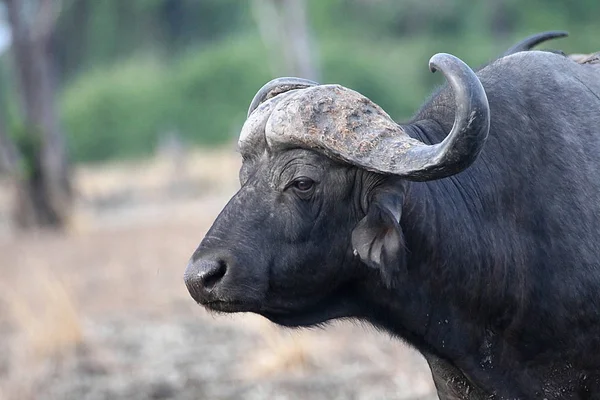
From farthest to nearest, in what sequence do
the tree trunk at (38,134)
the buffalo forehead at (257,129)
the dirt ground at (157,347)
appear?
the tree trunk at (38,134) < the dirt ground at (157,347) < the buffalo forehead at (257,129)

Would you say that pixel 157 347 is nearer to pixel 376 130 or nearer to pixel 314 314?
pixel 314 314

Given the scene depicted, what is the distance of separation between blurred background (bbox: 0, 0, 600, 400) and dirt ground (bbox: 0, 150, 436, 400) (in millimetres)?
30

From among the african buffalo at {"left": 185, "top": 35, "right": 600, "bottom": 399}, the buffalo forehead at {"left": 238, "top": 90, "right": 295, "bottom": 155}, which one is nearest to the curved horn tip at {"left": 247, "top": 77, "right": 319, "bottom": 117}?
the african buffalo at {"left": 185, "top": 35, "right": 600, "bottom": 399}

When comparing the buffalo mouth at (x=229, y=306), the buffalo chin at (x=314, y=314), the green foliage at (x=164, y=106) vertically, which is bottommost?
the green foliage at (x=164, y=106)

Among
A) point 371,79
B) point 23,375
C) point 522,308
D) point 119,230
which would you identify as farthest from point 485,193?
point 371,79

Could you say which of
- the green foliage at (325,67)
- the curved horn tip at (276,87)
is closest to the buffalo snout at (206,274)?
the curved horn tip at (276,87)

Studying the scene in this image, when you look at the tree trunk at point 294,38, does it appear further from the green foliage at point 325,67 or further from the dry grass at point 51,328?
the green foliage at point 325,67

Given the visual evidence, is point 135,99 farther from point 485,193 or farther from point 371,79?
point 485,193

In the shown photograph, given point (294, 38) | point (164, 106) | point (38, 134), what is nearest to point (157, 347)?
point (38, 134)

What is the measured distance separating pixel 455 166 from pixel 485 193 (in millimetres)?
674

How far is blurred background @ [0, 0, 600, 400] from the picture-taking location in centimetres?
920

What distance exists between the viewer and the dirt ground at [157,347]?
8.67 meters

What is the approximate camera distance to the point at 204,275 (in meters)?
4.25

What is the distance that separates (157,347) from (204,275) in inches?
256
